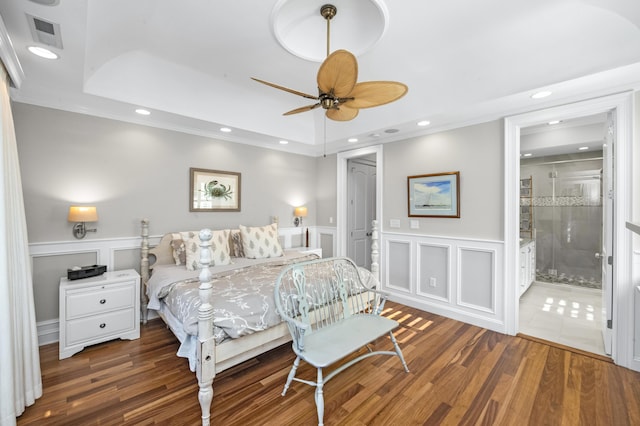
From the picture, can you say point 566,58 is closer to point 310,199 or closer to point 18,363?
point 310,199

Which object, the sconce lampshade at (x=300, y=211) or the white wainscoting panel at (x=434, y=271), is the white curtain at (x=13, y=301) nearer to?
the sconce lampshade at (x=300, y=211)

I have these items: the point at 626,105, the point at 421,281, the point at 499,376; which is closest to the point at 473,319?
the point at 421,281

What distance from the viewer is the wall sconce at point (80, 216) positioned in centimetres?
280

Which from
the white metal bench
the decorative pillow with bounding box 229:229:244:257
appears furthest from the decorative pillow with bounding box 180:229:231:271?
the white metal bench

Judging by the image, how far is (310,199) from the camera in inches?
207

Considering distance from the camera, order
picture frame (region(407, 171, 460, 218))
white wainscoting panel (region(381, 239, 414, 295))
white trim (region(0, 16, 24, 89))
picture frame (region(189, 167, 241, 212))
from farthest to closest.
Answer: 1. white wainscoting panel (region(381, 239, 414, 295))
2. picture frame (region(189, 167, 241, 212))
3. picture frame (region(407, 171, 460, 218))
4. white trim (region(0, 16, 24, 89))

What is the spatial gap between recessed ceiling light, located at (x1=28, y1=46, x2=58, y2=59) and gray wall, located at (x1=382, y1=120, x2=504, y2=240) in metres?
3.75

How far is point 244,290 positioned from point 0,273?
1.50 meters

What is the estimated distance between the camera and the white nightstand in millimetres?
2553

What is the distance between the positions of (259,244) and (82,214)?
191 cm

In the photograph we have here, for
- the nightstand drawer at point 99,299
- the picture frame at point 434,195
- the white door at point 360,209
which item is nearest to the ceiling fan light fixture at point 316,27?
the picture frame at point 434,195

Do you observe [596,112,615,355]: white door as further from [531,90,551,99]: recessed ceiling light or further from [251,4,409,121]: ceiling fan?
[251,4,409,121]: ceiling fan

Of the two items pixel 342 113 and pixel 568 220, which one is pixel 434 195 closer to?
pixel 342 113

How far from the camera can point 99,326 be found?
8.90 feet
